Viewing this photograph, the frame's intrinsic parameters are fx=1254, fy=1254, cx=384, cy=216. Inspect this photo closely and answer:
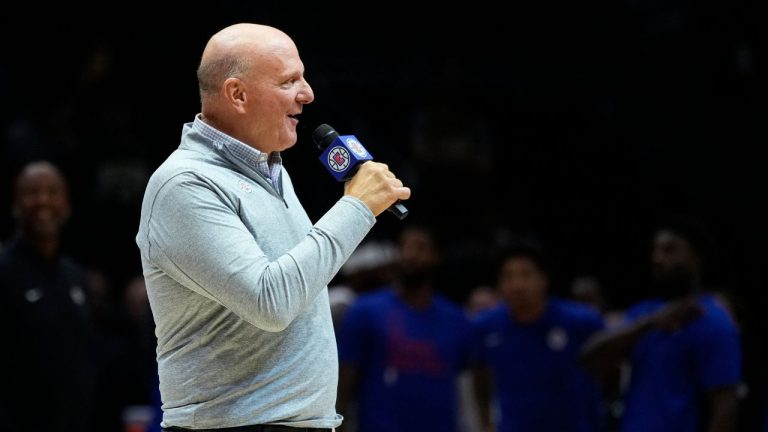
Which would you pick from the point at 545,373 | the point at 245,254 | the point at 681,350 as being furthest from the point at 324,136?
the point at 545,373

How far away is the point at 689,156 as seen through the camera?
410 inches

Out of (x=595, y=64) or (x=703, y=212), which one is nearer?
(x=703, y=212)

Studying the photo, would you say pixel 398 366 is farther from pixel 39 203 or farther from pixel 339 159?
pixel 339 159

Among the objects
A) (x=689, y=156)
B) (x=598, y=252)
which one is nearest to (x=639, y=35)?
(x=689, y=156)

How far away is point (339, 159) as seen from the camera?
284 cm

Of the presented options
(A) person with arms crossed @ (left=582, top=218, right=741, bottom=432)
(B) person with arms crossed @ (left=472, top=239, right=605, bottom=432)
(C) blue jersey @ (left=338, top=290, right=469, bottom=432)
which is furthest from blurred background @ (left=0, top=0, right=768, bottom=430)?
(A) person with arms crossed @ (left=582, top=218, right=741, bottom=432)

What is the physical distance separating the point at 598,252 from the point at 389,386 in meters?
3.98

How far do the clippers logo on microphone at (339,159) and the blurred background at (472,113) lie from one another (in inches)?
247

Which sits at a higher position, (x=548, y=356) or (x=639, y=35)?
(x=639, y=35)

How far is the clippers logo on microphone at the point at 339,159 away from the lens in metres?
2.84

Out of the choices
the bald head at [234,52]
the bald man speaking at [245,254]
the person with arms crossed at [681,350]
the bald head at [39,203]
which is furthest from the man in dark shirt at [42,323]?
the bald head at [234,52]

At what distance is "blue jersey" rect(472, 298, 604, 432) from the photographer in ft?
22.3

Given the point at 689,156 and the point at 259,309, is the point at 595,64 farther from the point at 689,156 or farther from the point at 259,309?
the point at 259,309

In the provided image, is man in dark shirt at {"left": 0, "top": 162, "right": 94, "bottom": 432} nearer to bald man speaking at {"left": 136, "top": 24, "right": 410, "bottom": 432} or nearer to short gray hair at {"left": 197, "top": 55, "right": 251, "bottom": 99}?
bald man speaking at {"left": 136, "top": 24, "right": 410, "bottom": 432}
